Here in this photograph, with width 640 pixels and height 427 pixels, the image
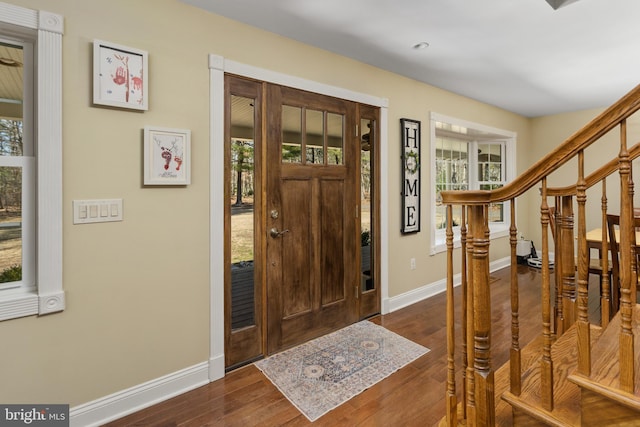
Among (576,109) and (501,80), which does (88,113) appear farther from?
(576,109)

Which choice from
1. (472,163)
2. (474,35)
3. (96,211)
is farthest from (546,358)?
(472,163)

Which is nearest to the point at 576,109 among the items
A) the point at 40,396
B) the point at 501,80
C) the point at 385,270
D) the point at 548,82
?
the point at 548,82

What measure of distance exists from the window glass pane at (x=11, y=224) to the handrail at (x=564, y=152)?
215 centimetres

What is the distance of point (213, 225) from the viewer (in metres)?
2.25

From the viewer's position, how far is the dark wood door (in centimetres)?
254

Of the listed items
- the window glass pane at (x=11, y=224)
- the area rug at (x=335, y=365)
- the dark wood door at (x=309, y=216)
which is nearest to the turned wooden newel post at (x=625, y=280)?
the area rug at (x=335, y=365)

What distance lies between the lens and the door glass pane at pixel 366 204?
3.13m

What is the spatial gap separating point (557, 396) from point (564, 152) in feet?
3.07

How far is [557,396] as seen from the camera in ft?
4.18

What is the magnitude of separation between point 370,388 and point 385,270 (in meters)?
1.36

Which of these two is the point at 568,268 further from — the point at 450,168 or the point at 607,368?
the point at 450,168

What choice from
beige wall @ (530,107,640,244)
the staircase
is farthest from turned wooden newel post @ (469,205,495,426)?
beige wall @ (530,107,640,244)

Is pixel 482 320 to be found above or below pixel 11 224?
below

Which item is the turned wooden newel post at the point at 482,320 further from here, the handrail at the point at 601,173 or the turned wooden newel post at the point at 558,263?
the turned wooden newel post at the point at 558,263
